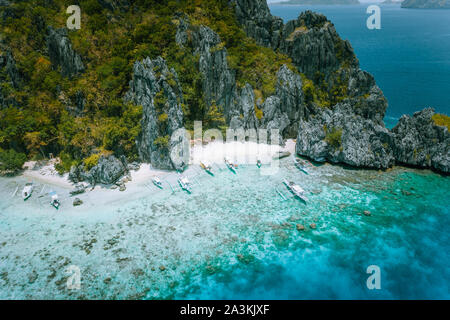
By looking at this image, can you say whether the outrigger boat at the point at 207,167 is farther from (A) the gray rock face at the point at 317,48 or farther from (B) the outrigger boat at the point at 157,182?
(A) the gray rock face at the point at 317,48

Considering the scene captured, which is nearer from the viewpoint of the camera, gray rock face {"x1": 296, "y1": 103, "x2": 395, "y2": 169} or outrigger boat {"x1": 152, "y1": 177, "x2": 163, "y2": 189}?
outrigger boat {"x1": 152, "y1": 177, "x2": 163, "y2": 189}

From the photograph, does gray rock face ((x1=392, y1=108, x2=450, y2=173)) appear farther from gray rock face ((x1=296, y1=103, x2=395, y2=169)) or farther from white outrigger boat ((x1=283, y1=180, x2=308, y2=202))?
white outrigger boat ((x1=283, y1=180, x2=308, y2=202))

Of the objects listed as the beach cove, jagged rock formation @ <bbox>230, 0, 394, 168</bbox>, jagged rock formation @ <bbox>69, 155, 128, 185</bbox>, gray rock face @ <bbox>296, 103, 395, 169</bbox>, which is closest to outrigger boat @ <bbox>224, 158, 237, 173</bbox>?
the beach cove

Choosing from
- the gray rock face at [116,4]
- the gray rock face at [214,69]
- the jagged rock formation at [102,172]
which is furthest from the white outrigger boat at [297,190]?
the gray rock face at [116,4]

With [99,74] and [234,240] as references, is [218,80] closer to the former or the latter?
[99,74]
